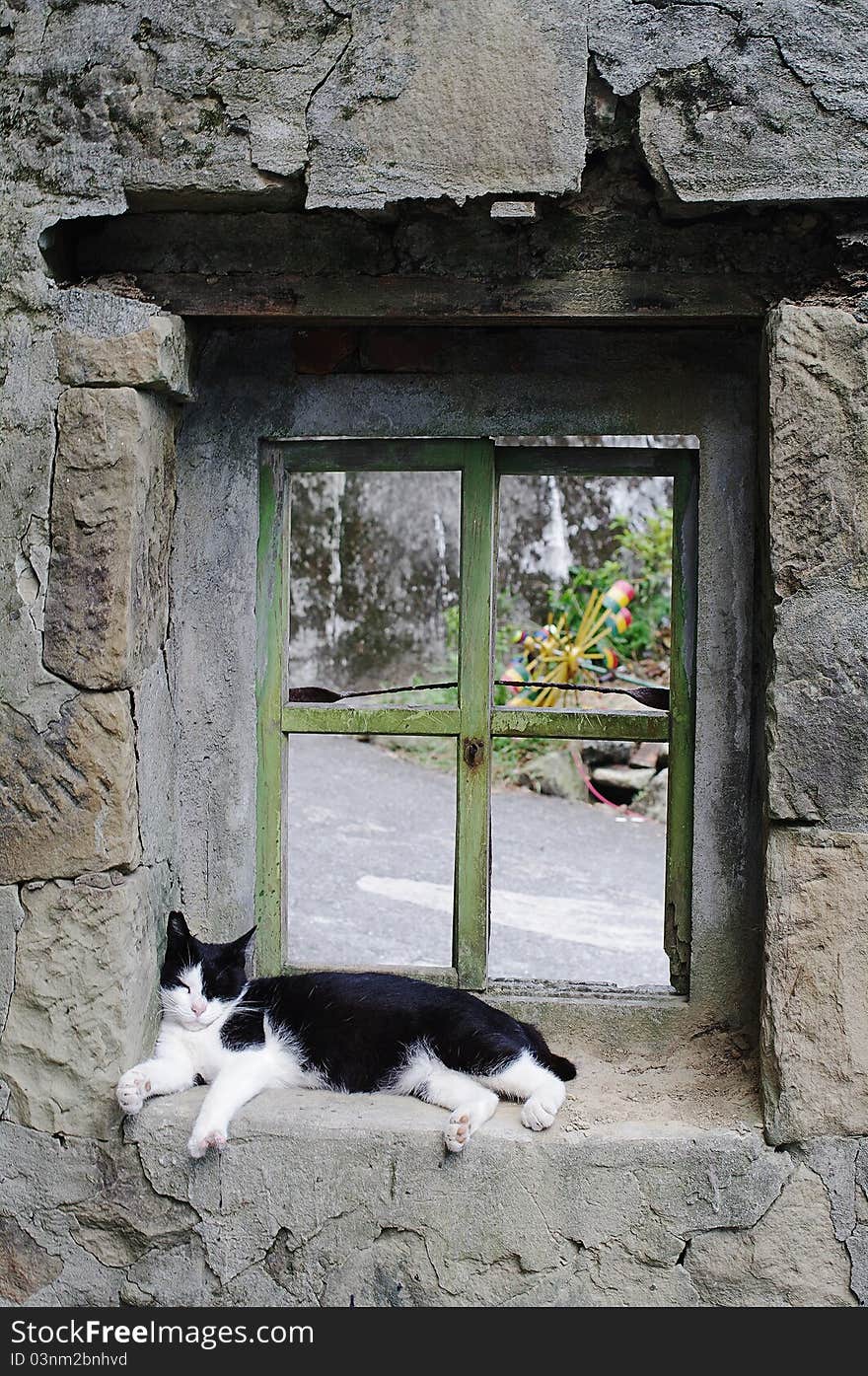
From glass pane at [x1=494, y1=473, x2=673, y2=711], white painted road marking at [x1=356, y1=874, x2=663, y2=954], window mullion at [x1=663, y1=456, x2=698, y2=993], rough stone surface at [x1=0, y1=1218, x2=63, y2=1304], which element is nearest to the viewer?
rough stone surface at [x1=0, y1=1218, x2=63, y2=1304]

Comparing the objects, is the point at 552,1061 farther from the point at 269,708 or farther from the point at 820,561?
the point at 820,561

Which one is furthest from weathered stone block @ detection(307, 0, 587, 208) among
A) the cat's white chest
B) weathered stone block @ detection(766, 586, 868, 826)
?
the cat's white chest

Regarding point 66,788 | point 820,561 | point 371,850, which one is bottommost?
point 371,850

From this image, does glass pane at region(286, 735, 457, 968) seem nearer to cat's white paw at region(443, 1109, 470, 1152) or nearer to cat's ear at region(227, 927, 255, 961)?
cat's ear at region(227, 927, 255, 961)

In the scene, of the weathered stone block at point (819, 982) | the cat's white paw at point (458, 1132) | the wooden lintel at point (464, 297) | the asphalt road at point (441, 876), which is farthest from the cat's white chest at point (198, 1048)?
the asphalt road at point (441, 876)

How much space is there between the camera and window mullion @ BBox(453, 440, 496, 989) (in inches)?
104

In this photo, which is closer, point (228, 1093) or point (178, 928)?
point (228, 1093)

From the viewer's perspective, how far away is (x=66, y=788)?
7.64 ft

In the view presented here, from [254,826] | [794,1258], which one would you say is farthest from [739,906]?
[254,826]

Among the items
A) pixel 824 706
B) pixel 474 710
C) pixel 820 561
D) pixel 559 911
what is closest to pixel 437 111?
pixel 820 561

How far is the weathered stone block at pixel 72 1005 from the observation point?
234cm

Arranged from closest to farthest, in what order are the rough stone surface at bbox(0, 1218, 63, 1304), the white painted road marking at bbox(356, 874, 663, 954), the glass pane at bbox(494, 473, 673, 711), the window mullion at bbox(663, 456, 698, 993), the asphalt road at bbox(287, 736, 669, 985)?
the rough stone surface at bbox(0, 1218, 63, 1304)
the window mullion at bbox(663, 456, 698, 993)
the asphalt road at bbox(287, 736, 669, 985)
the white painted road marking at bbox(356, 874, 663, 954)
the glass pane at bbox(494, 473, 673, 711)

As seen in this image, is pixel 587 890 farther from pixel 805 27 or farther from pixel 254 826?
pixel 805 27

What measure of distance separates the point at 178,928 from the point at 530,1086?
2.56 feet
